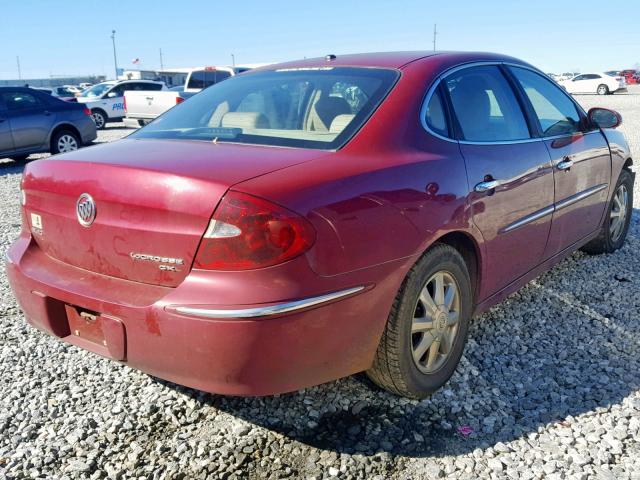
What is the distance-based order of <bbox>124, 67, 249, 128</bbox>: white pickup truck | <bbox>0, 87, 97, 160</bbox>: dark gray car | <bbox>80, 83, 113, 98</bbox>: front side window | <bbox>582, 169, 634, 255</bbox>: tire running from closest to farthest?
1. <bbox>582, 169, 634, 255</bbox>: tire
2. <bbox>0, 87, 97, 160</bbox>: dark gray car
3. <bbox>124, 67, 249, 128</bbox>: white pickup truck
4. <bbox>80, 83, 113, 98</bbox>: front side window

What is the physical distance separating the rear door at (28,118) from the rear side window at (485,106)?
379 inches

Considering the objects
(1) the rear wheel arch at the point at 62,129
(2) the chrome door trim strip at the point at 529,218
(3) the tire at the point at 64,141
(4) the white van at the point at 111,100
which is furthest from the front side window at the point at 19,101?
(2) the chrome door trim strip at the point at 529,218

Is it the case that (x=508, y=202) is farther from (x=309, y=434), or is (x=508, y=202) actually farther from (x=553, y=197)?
(x=309, y=434)

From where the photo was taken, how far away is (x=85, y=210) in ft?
7.74

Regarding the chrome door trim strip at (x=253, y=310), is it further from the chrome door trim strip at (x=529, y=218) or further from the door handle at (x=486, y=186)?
the chrome door trim strip at (x=529, y=218)

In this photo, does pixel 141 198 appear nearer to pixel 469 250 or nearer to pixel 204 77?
pixel 469 250

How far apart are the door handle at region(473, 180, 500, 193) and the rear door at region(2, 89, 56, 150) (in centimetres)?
1000

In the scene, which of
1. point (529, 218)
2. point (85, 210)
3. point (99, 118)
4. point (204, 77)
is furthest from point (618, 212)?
point (99, 118)

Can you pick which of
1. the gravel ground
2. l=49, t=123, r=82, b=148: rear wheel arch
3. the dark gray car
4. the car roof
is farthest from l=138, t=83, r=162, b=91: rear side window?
the gravel ground

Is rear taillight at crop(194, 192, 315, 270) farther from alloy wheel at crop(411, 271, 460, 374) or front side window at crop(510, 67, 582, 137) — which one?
front side window at crop(510, 67, 582, 137)

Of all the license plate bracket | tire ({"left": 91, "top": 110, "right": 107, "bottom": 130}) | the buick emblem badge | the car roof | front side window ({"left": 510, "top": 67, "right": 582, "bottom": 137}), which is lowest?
tire ({"left": 91, "top": 110, "right": 107, "bottom": 130})

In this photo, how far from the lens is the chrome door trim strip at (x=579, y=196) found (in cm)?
371

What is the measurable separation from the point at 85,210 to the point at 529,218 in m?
2.31

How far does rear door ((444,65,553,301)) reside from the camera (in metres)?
2.94
